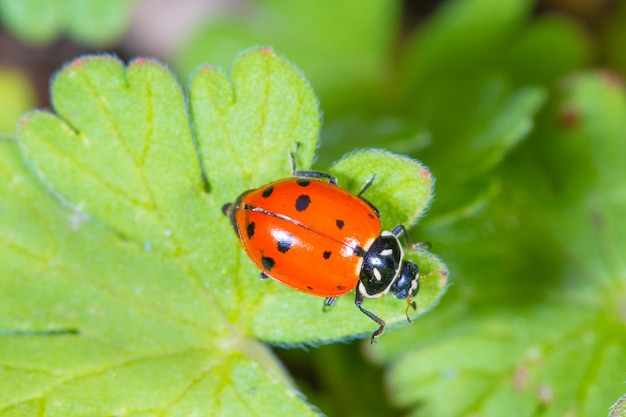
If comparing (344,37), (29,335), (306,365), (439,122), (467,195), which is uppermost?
(344,37)

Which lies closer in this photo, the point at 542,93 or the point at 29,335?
the point at 29,335

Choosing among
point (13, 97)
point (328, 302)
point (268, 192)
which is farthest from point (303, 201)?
Answer: point (13, 97)

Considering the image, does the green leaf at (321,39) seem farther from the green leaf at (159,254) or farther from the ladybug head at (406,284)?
the ladybug head at (406,284)

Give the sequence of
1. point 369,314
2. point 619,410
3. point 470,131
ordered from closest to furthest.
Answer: point 619,410 < point 369,314 < point 470,131

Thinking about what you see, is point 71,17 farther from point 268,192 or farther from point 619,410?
point 619,410

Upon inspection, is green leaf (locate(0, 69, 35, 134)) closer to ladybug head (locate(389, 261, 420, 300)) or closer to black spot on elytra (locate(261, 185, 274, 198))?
black spot on elytra (locate(261, 185, 274, 198))

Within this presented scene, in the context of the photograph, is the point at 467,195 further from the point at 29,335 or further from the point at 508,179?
the point at 29,335

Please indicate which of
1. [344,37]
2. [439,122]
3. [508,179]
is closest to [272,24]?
[344,37]
